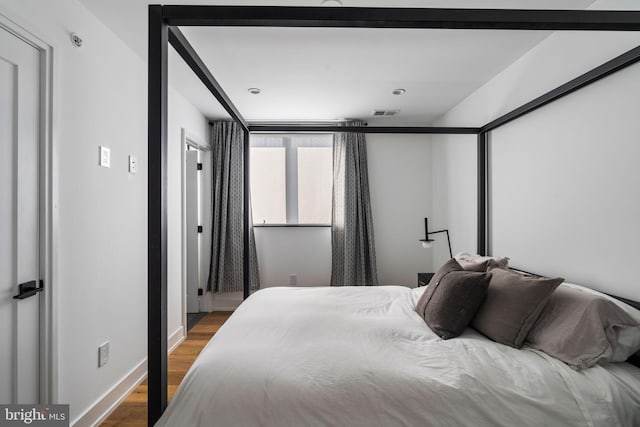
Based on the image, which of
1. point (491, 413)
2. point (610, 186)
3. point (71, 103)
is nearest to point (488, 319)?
point (491, 413)

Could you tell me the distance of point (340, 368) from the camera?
126cm

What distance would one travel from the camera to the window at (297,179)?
13.7 feet

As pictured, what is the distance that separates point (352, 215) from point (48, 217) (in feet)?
9.82

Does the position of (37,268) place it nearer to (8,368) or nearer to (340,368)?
(8,368)

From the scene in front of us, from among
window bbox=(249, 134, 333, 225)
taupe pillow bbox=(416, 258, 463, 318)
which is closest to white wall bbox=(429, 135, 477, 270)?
taupe pillow bbox=(416, 258, 463, 318)

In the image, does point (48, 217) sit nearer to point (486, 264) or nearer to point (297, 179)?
point (486, 264)

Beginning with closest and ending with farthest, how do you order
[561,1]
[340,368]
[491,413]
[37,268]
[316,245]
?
1. [491,413]
2. [340,368]
3. [37,268]
4. [561,1]
5. [316,245]

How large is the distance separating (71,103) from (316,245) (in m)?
2.94

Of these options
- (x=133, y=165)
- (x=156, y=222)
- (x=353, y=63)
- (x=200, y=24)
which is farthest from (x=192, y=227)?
(x=200, y=24)

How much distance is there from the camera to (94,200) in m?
1.94

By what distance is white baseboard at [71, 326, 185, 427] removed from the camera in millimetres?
1873

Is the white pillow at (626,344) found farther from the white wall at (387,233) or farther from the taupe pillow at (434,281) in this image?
the white wall at (387,233)

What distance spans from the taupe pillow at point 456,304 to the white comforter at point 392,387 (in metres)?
0.14

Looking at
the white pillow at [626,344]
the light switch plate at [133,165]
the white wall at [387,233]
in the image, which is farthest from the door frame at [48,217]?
the white pillow at [626,344]
